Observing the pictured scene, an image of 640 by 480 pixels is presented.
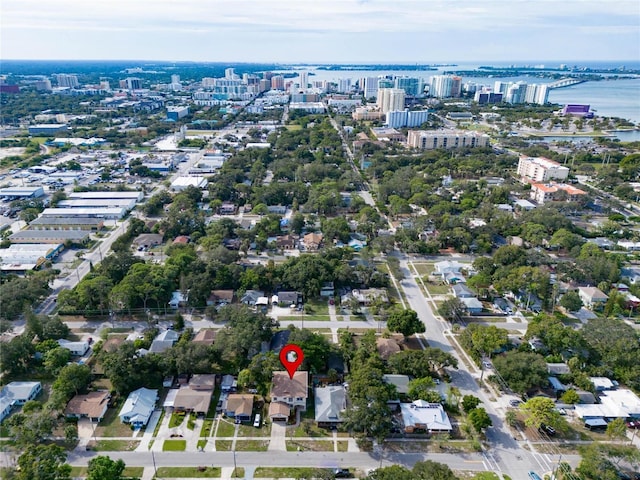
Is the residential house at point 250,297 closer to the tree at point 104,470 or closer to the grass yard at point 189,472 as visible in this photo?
the grass yard at point 189,472

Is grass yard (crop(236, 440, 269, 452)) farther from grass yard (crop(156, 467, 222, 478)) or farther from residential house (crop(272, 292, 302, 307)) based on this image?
residential house (crop(272, 292, 302, 307))

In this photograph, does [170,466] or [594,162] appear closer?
[170,466]

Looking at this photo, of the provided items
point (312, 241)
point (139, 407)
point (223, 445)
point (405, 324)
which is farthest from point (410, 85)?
point (223, 445)

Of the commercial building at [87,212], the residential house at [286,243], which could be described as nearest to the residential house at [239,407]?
the residential house at [286,243]

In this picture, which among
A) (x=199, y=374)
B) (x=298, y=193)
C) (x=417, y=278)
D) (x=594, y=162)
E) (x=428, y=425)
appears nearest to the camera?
(x=428, y=425)

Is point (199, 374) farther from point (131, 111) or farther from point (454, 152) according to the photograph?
point (131, 111)

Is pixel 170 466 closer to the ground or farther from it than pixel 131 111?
closer to the ground

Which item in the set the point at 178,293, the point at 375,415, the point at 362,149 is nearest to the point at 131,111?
the point at 362,149

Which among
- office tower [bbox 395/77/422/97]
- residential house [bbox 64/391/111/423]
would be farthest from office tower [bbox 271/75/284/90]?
residential house [bbox 64/391/111/423]
